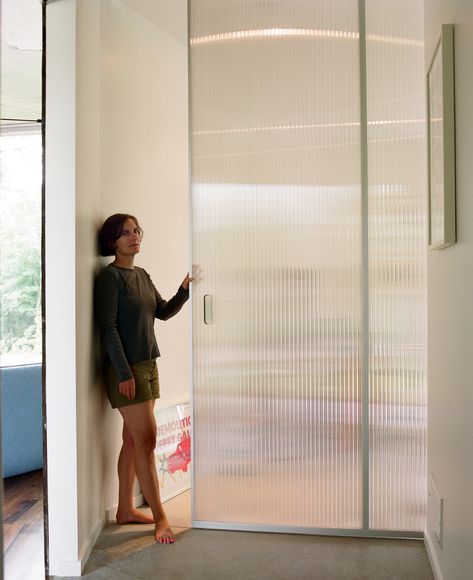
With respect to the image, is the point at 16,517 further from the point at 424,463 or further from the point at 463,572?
the point at 463,572

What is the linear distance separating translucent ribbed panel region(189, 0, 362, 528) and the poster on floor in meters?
0.48

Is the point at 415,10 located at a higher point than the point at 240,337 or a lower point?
higher

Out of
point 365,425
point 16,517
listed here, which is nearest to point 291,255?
point 365,425

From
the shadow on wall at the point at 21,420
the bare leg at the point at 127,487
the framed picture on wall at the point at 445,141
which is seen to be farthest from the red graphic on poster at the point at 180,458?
the framed picture on wall at the point at 445,141

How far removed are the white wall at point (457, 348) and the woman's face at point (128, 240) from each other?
4.38 feet

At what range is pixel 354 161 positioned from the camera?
3.16 meters

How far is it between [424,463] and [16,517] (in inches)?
78.9

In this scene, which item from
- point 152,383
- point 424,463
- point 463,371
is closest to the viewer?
point 463,371

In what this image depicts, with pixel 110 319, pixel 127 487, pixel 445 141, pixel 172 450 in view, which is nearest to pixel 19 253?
pixel 110 319

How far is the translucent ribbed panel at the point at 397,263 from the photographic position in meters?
3.11

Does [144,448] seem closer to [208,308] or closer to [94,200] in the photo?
[208,308]

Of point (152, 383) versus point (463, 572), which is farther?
point (152, 383)

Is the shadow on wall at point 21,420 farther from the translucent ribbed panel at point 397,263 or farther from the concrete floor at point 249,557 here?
the translucent ribbed panel at point 397,263

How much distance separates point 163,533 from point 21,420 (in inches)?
57.0
